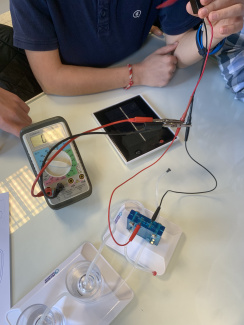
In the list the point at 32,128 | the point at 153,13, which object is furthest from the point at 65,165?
the point at 153,13

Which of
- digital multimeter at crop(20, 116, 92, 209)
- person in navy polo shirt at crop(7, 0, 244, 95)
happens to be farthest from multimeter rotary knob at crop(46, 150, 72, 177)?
person in navy polo shirt at crop(7, 0, 244, 95)

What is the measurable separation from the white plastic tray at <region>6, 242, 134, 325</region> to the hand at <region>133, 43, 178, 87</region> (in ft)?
1.61

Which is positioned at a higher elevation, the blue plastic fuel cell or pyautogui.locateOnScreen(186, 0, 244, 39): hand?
pyautogui.locateOnScreen(186, 0, 244, 39): hand

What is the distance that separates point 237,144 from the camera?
0.61m

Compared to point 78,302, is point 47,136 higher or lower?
higher

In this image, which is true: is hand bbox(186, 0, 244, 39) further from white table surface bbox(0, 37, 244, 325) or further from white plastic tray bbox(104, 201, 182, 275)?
white plastic tray bbox(104, 201, 182, 275)

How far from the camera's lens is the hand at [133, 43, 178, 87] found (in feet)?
2.25

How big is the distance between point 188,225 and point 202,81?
0.42 metres

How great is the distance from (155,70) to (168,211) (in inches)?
15.5

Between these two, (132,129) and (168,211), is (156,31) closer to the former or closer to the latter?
(132,129)

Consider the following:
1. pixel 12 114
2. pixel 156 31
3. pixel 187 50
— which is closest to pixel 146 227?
pixel 12 114

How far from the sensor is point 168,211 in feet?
1.72

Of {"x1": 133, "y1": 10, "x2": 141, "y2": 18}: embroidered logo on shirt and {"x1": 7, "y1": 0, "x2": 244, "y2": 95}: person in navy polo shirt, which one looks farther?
{"x1": 133, "y1": 10, "x2": 141, "y2": 18}: embroidered logo on shirt

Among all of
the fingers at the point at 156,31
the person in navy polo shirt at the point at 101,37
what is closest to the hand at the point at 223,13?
the person in navy polo shirt at the point at 101,37
